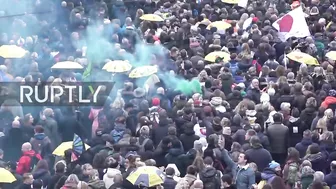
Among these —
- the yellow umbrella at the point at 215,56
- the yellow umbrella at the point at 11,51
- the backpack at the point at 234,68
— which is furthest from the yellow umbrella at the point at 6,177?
the yellow umbrella at the point at 215,56

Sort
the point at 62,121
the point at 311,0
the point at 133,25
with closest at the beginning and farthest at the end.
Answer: the point at 62,121
the point at 133,25
the point at 311,0

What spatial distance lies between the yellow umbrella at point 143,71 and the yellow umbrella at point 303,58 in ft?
10.0

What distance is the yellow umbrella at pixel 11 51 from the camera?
25.6 meters

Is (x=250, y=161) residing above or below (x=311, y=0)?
below

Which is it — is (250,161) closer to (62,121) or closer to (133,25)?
(62,121)

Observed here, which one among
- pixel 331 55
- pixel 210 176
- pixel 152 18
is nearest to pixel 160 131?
pixel 210 176

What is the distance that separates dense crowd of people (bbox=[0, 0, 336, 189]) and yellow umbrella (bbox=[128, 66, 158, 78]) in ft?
0.31

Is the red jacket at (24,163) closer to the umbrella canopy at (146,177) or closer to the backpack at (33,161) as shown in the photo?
the backpack at (33,161)

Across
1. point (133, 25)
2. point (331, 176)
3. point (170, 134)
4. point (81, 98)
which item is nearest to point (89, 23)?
point (133, 25)

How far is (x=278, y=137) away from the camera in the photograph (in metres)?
20.8

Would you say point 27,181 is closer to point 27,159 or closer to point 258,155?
point 27,159

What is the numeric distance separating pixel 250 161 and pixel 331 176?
4.80ft

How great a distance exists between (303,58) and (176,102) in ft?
13.4

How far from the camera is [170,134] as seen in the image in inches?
790
